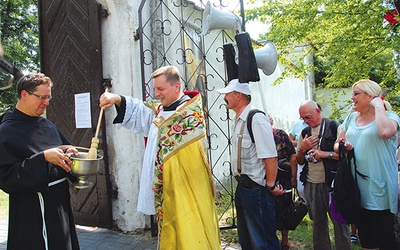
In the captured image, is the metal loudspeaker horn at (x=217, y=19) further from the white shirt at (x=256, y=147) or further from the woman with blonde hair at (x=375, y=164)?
the woman with blonde hair at (x=375, y=164)

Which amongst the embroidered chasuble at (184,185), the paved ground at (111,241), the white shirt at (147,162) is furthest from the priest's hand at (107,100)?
the paved ground at (111,241)

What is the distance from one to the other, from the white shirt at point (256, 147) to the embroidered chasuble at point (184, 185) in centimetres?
38

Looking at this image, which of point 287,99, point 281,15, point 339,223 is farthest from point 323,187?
point 287,99

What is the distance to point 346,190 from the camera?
3.33 metres

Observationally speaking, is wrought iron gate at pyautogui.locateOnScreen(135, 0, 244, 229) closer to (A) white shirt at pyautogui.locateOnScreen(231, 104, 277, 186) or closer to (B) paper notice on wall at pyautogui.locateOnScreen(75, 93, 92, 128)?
(B) paper notice on wall at pyautogui.locateOnScreen(75, 93, 92, 128)

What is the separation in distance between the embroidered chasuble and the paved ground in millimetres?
1672

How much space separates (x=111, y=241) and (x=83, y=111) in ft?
6.01

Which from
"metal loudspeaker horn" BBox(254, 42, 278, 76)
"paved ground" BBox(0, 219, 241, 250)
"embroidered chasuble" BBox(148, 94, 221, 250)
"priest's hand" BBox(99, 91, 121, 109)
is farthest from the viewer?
"paved ground" BBox(0, 219, 241, 250)

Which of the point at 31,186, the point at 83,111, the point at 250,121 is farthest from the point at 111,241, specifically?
the point at 250,121

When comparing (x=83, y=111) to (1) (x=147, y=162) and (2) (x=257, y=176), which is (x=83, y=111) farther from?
(2) (x=257, y=176)

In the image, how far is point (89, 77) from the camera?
508cm

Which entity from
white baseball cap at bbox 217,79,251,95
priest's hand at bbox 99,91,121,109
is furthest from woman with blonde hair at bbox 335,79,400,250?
priest's hand at bbox 99,91,121,109

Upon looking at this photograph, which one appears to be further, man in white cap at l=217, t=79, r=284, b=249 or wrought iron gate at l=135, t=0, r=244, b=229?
wrought iron gate at l=135, t=0, r=244, b=229

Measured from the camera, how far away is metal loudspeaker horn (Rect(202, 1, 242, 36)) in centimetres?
395
